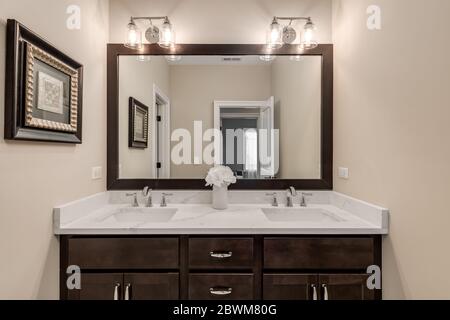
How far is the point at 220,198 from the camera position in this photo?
184 centimetres

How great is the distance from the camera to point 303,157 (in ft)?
6.59

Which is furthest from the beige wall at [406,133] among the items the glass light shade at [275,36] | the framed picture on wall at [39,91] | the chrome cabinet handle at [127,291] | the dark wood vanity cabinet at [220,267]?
the framed picture on wall at [39,91]

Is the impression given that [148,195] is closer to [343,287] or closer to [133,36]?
[133,36]

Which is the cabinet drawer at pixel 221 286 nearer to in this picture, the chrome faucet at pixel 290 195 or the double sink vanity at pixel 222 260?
the double sink vanity at pixel 222 260

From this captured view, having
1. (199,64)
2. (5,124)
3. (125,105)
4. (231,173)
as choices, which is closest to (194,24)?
(199,64)

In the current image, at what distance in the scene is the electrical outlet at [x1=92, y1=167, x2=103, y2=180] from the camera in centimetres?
177

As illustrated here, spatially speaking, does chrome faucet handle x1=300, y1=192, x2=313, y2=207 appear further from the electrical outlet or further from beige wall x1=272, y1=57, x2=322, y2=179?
the electrical outlet

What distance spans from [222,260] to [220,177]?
571 millimetres

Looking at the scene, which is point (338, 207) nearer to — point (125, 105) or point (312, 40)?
point (312, 40)

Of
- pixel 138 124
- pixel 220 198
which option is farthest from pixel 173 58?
pixel 220 198

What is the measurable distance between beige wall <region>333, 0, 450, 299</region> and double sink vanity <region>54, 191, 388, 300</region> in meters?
0.15

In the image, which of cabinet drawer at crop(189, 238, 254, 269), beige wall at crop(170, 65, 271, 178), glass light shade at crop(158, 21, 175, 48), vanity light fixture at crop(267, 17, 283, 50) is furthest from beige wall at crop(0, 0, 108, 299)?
vanity light fixture at crop(267, 17, 283, 50)

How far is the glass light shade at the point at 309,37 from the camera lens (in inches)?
75.6

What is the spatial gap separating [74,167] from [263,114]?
127cm
